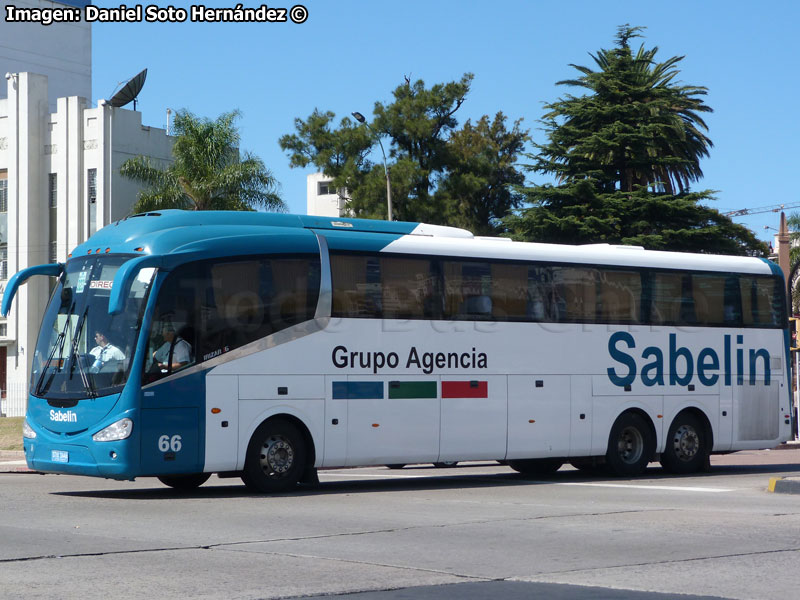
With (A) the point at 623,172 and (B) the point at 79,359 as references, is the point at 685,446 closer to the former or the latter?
(B) the point at 79,359

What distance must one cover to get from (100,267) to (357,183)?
38497 millimetres

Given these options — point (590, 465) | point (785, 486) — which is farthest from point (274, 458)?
point (590, 465)

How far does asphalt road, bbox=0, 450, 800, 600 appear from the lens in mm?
8297

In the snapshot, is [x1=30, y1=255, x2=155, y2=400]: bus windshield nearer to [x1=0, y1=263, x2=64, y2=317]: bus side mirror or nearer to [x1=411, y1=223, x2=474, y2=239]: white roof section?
[x1=0, y1=263, x2=64, y2=317]: bus side mirror

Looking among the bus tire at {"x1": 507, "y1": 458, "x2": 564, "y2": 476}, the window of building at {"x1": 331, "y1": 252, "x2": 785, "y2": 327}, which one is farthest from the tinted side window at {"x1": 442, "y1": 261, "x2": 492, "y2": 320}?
the bus tire at {"x1": 507, "y1": 458, "x2": 564, "y2": 476}

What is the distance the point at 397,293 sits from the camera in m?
17.5

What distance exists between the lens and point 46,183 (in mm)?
52375

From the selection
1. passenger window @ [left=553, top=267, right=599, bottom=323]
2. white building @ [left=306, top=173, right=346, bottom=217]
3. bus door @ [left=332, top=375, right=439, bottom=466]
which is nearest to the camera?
bus door @ [left=332, top=375, right=439, bottom=466]

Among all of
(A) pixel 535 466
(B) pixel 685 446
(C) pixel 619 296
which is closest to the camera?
(C) pixel 619 296

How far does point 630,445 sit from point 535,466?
193 cm

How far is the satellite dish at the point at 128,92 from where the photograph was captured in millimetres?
51812

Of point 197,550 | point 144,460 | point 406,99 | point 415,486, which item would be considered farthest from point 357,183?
point 197,550

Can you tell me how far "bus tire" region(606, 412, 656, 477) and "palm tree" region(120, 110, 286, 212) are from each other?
86.5ft

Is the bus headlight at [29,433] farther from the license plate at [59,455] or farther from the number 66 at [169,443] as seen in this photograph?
Answer: the number 66 at [169,443]
